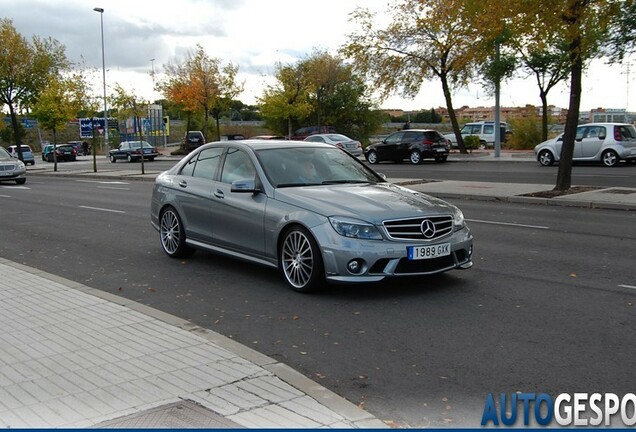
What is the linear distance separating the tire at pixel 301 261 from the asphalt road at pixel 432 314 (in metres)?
Answer: 0.15

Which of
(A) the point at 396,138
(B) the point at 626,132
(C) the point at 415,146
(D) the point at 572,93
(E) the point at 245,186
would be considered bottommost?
(E) the point at 245,186

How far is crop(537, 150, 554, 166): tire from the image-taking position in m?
28.8

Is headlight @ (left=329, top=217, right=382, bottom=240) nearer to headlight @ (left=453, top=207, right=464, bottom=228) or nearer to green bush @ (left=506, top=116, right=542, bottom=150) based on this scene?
headlight @ (left=453, top=207, right=464, bottom=228)

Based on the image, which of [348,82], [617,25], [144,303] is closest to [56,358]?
[144,303]

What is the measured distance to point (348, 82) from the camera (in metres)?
57.8

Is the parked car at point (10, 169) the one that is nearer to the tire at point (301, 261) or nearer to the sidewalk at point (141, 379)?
the sidewalk at point (141, 379)

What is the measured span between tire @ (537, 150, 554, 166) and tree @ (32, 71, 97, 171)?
84.2ft

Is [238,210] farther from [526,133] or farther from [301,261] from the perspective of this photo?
[526,133]

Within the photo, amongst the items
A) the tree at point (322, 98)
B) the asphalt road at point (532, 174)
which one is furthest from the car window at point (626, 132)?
the tree at point (322, 98)

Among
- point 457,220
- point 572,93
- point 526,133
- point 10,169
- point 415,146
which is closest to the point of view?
point 457,220

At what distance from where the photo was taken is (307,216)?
7.23 meters

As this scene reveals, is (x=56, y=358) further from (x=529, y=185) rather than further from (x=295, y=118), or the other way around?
(x=295, y=118)

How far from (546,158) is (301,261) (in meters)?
23.7

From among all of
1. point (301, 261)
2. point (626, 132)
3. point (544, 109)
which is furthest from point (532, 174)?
point (301, 261)
